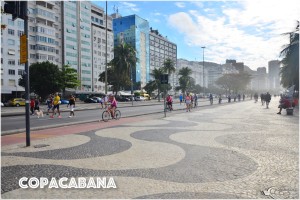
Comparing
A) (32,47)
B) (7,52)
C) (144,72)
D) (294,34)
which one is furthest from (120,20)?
(294,34)

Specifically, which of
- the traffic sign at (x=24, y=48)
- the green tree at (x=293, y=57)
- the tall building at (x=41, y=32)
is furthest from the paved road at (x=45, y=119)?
the tall building at (x=41, y=32)

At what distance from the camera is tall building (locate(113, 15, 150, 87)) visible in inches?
4980

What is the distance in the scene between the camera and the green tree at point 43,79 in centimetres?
5306

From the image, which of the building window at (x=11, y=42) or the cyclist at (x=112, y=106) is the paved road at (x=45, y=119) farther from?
the building window at (x=11, y=42)

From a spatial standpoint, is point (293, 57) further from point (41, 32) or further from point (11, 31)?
point (41, 32)

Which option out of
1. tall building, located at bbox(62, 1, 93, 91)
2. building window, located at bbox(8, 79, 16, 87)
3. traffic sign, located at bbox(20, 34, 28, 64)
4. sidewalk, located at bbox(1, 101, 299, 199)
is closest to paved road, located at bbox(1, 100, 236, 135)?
traffic sign, located at bbox(20, 34, 28, 64)

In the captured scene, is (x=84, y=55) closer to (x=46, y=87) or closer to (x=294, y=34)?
(x=46, y=87)

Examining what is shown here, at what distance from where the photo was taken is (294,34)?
32.6 metres

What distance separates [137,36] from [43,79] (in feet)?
265

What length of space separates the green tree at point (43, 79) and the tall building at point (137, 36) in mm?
69523

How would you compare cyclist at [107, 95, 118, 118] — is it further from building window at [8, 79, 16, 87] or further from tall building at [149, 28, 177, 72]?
tall building at [149, 28, 177, 72]

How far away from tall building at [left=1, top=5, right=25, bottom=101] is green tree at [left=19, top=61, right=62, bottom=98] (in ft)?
54.4

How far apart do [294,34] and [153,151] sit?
32038 millimetres

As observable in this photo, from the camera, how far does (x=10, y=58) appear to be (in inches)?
2719
